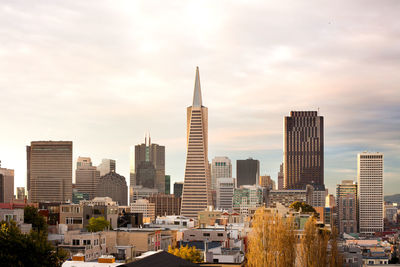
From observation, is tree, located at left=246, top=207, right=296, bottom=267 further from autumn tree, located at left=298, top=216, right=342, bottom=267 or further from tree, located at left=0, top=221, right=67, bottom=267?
tree, located at left=0, top=221, right=67, bottom=267

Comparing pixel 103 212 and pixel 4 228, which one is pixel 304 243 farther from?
pixel 103 212

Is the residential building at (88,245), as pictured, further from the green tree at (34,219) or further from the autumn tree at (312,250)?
the autumn tree at (312,250)

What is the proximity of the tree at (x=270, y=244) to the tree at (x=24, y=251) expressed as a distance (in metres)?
24.2

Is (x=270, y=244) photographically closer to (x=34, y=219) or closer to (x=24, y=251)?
(x=24, y=251)

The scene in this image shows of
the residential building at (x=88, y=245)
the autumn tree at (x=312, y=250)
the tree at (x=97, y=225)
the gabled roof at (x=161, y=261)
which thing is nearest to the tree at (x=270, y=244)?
the autumn tree at (x=312, y=250)

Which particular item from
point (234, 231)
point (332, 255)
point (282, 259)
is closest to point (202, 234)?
point (234, 231)

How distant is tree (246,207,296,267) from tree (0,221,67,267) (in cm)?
2416

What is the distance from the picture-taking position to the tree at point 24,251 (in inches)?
2899

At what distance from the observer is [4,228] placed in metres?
79.9

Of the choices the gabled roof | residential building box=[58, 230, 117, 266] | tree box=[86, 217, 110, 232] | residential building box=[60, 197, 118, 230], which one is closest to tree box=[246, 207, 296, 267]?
the gabled roof

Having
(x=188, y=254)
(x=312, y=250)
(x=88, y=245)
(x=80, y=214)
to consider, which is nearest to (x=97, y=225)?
(x=80, y=214)

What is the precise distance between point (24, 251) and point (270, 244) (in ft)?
96.8

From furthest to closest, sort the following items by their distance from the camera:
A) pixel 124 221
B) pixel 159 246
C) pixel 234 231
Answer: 1. pixel 124 221
2. pixel 234 231
3. pixel 159 246

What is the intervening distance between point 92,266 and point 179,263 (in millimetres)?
10591
